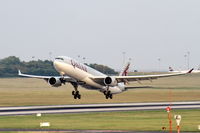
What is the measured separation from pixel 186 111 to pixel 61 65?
16.2 meters

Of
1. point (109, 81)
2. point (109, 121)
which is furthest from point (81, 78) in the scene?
point (109, 121)

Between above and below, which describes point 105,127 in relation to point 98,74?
below

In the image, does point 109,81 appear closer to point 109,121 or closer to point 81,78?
point 81,78

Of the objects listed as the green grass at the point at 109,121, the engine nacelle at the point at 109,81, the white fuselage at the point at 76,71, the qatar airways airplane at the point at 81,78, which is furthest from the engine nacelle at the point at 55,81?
the green grass at the point at 109,121

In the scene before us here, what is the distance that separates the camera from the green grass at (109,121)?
160 feet

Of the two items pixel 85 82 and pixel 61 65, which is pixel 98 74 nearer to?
pixel 85 82

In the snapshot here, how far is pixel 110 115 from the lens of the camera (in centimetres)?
6131

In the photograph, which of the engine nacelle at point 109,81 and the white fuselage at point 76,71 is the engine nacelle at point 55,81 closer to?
the white fuselage at point 76,71

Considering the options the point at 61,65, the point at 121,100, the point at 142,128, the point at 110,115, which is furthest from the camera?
the point at 121,100

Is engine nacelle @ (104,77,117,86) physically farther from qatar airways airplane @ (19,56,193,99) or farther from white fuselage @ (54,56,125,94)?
white fuselage @ (54,56,125,94)

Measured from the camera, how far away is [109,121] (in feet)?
178

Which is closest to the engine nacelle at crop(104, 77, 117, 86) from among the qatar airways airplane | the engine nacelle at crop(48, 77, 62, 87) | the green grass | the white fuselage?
the qatar airways airplane

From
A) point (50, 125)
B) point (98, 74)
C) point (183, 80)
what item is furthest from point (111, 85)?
point (183, 80)

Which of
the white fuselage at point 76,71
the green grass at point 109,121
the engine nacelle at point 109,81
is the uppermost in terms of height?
the white fuselage at point 76,71
